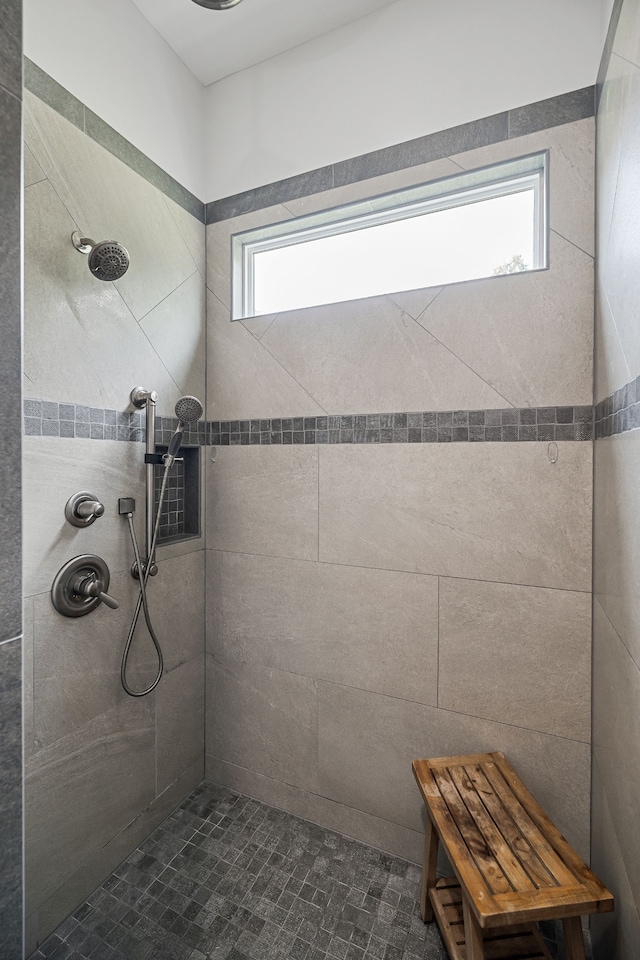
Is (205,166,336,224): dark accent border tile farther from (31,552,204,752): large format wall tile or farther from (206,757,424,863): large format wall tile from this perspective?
(206,757,424,863): large format wall tile

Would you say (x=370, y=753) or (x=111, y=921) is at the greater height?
(x=370, y=753)

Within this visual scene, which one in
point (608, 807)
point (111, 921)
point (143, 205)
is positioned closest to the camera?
point (608, 807)

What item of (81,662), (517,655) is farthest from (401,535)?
(81,662)

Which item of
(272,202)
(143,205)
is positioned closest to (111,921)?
(143,205)

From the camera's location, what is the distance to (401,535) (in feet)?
5.43

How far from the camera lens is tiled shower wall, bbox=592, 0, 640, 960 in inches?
35.8

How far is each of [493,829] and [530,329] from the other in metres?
1.46

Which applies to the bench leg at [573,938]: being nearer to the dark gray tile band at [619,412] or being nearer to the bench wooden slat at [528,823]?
the bench wooden slat at [528,823]

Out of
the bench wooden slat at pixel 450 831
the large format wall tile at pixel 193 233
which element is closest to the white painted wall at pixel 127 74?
the large format wall tile at pixel 193 233

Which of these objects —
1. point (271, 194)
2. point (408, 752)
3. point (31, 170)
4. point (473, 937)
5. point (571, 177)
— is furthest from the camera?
point (271, 194)

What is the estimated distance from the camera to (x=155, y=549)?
5.67 feet

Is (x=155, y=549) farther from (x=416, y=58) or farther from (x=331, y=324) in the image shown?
(x=416, y=58)

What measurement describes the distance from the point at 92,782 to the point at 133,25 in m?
2.68

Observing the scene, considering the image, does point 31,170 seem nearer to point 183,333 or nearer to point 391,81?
point 183,333
